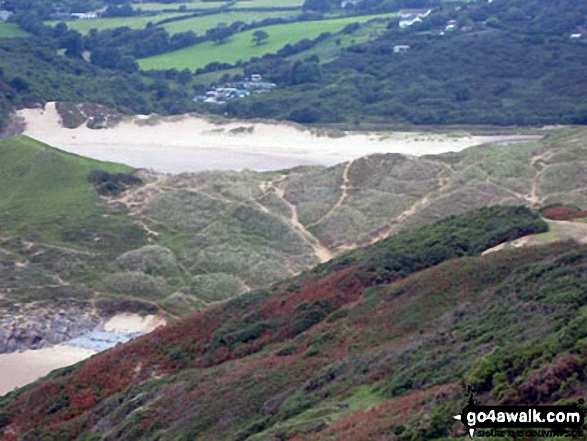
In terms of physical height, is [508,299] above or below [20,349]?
above

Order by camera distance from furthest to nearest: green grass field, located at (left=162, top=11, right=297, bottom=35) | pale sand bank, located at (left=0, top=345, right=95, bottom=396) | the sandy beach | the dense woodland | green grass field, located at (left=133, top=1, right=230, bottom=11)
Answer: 1. green grass field, located at (left=133, top=1, right=230, bottom=11)
2. green grass field, located at (left=162, top=11, right=297, bottom=35)
3. the dense woodland
4. the sandy beach
5. pale sand bank, located at (left=0, top=345, right=95, bottom=396)

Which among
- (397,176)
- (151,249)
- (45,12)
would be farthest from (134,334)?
(45,12)

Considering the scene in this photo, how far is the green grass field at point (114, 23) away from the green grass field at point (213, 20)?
152 inches

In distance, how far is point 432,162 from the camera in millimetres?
59406

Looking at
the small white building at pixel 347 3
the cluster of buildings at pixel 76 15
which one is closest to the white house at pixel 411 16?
the small white building at pixel 347 3

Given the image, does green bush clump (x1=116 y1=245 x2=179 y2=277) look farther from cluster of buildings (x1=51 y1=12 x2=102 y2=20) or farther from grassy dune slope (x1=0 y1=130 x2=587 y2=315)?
cluster of buildings (x1=51 y1=12 x2=102 y2=20)

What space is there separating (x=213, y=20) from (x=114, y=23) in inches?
504

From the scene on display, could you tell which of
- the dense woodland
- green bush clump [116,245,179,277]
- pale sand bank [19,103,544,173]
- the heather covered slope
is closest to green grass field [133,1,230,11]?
the dense woodland

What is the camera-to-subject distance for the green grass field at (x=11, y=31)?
385ft

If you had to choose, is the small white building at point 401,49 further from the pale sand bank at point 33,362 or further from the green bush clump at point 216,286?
the pale sand bank at point 33,362

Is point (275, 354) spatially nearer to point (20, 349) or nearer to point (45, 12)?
point (20, 349)

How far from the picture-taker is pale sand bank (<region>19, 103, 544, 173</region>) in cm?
7400

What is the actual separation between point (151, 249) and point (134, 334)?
7.59 metres

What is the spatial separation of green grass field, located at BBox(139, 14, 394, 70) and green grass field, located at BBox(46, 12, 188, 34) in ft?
35.4
